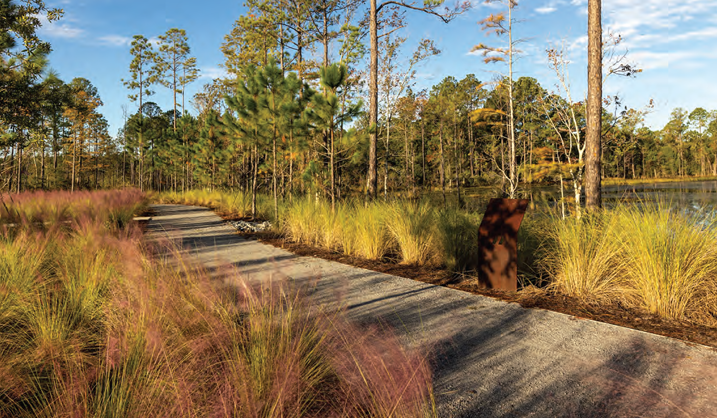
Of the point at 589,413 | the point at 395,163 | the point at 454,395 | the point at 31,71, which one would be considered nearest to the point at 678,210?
the point at 589,413

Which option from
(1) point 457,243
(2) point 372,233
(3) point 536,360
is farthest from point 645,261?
(2) point 372,233

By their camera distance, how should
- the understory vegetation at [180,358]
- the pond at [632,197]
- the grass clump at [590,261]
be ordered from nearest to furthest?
the understory vegetation at [180,358]
the grass clump at [590,261]
the pond at [632,197]

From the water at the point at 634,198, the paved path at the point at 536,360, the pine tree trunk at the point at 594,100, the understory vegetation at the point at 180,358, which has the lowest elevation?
the paved path at the point at 536,360

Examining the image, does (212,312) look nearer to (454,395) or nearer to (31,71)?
(454,395)

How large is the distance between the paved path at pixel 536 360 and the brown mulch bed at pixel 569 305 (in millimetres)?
237

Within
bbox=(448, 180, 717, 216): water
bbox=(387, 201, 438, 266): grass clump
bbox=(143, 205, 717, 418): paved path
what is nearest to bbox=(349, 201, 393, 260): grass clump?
bbox=(387, 201, 438, 266): grass clump

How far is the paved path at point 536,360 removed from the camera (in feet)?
6.89

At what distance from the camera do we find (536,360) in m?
2.68

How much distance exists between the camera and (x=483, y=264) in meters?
4.74

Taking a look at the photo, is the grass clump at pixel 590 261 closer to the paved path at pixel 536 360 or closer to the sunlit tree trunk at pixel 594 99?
the paved path at pixel 536 360

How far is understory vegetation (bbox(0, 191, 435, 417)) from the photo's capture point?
1739mm

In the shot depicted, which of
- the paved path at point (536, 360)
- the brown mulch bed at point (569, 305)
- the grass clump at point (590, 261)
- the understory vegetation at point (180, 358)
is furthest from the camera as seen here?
the grass clump at point (590, 261)

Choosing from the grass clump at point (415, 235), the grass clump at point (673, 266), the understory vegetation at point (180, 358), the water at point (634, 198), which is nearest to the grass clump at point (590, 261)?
the grass clump at point (673, 266)

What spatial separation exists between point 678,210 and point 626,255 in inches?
38.6
